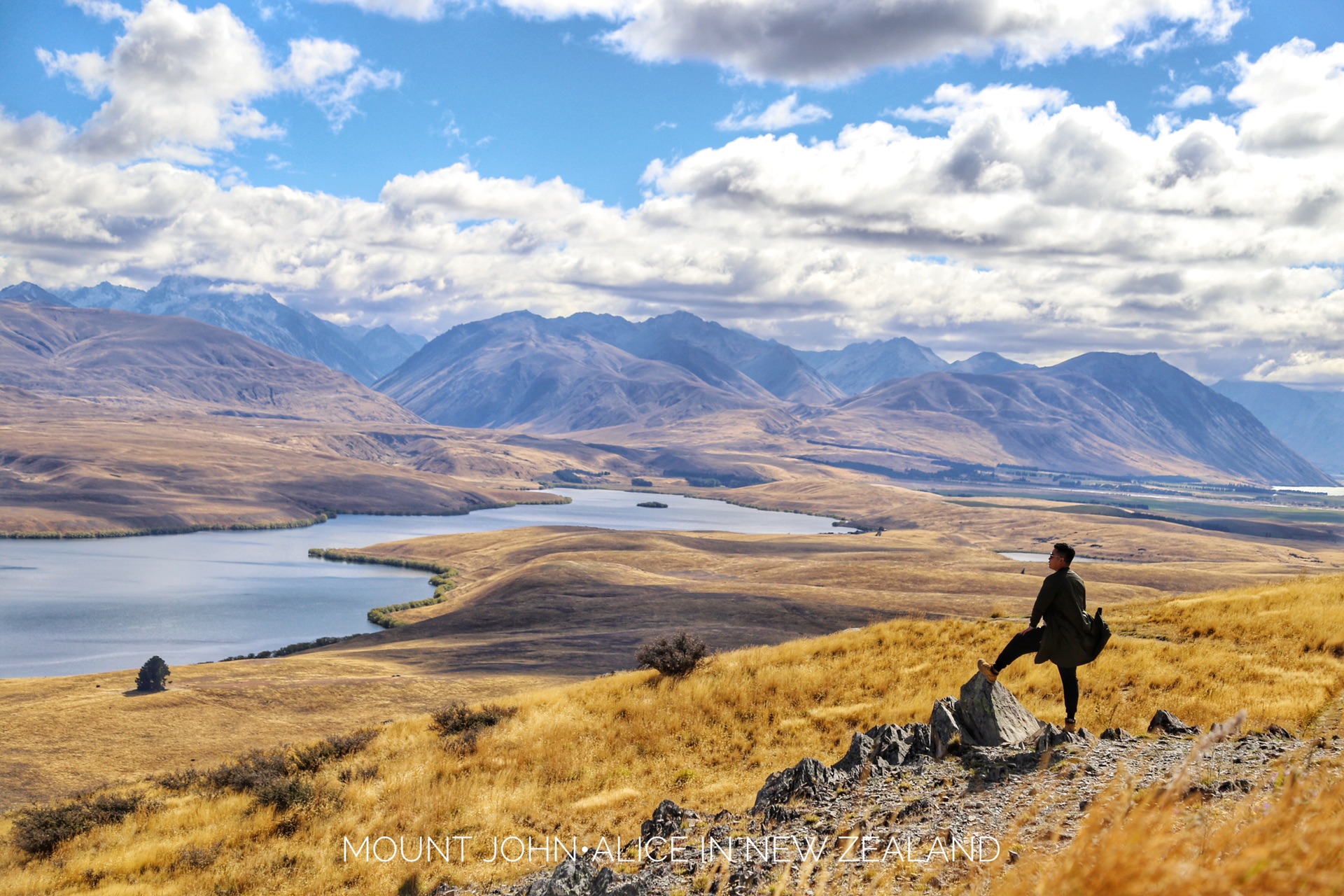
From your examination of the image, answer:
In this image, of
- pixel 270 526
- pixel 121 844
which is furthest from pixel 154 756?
pixel 270 526

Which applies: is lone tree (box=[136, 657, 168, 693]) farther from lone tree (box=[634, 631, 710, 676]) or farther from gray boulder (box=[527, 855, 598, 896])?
gray boulder (box=[527, 855, 598, 896])

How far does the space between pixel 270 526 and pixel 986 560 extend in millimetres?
158620

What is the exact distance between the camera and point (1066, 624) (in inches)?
454

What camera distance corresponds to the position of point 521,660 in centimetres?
5812

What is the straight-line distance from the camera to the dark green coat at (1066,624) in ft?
37.4

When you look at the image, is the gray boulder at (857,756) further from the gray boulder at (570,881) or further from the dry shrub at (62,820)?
the dry shrub at (62,820)

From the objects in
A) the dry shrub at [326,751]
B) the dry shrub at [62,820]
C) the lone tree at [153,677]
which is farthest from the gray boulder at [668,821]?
the lone tree at [153,677]

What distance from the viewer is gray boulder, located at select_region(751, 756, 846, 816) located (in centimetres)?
1109

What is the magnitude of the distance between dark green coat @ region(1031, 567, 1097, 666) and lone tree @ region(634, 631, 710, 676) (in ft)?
42.5

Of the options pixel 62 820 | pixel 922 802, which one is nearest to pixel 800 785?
pixel 922 802

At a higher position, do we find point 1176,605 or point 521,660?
point 1176,605

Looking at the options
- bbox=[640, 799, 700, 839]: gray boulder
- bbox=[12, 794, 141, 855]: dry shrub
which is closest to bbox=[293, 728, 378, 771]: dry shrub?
bbox=[12, 794, 141, 855]: dry shrub

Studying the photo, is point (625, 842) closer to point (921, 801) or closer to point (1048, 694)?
point (921, 801)

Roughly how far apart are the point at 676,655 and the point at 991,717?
1260 cm
